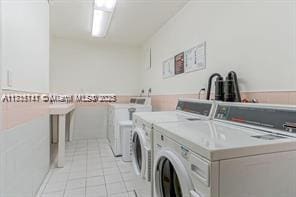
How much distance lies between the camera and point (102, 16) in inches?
120

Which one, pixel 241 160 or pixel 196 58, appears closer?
pixel 241 160

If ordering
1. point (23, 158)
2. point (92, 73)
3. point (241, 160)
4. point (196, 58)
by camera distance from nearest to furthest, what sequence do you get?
point (241, 160), point (23, 158), point (196, 58), point (92, 73)

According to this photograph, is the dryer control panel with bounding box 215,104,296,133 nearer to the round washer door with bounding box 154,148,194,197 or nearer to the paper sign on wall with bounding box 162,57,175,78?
the round washer door with bounding box 154,148,194,197

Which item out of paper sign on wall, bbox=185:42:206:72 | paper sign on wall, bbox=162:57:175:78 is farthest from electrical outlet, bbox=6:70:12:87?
paper sign on wall, bbox=162:57:175:78

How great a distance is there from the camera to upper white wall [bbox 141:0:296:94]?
4.62 ft

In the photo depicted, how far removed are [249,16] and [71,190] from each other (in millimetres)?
2606

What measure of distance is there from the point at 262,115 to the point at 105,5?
244cm

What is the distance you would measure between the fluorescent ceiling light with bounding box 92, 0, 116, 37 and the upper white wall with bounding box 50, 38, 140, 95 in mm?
801

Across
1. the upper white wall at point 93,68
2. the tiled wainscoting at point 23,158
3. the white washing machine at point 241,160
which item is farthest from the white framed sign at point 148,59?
the white washing machine at point 241,160

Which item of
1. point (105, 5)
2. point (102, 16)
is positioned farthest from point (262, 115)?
point (102, 16)

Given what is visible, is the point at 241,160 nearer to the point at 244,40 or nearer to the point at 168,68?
the point at 244,40

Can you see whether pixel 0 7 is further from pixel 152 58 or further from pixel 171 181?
pixel 152 58

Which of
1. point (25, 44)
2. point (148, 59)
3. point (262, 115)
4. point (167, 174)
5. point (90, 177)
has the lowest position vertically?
point (90, 177)

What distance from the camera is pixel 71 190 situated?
223cm
